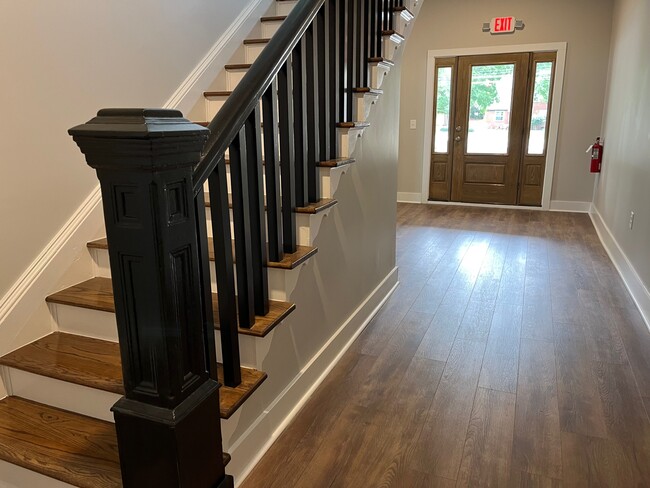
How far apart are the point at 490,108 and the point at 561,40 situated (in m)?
1.11

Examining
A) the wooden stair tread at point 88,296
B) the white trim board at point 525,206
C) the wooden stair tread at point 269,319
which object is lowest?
the white trim board at point 525,206

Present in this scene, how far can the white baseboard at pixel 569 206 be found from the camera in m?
6.33

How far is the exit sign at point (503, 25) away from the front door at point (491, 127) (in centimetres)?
30

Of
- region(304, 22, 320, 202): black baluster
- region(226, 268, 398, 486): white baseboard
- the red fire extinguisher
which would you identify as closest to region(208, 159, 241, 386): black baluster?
region(226, 268, 398, 486): white baseboard

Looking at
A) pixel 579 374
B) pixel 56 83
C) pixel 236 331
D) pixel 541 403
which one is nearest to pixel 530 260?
pixel 579 374

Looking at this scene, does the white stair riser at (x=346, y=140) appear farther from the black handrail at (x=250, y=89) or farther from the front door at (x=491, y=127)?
the front door at (x=491, y=127)

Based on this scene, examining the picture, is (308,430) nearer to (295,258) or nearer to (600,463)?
(295,258)

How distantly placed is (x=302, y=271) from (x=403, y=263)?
2.26 meters

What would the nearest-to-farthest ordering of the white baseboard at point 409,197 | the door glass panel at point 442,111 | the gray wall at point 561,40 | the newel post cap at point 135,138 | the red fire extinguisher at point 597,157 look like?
the newel post cap at point 135,138 → the red fire extinguisher at point 597,157 → the gray wall at point 561,40 → the door glass panel at point 442,111 → the white baseboard at point 409,197

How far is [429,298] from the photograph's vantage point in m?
3.28

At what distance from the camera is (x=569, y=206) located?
21.0 ft

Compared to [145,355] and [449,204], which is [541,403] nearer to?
[145,355]

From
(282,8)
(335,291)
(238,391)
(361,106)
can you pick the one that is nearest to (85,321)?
(238,391)

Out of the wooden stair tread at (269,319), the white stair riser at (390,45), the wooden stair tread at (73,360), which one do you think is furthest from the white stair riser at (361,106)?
the wooden stair tread at (73,360)
